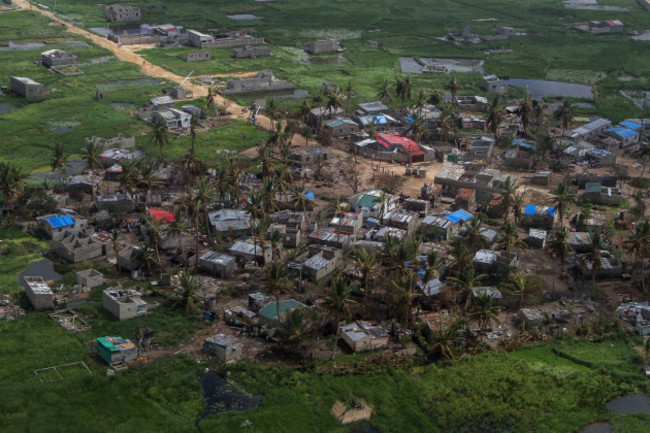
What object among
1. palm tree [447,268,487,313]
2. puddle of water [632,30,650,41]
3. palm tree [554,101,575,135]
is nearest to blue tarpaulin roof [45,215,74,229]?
palm tree [447,268,487,313]

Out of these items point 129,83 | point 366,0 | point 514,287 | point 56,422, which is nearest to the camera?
point 56,422

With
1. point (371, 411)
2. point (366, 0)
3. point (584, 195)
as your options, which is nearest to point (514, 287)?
point (371, 411)

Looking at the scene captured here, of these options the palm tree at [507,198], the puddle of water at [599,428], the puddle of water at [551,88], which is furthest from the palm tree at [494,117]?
the puddle of water at [599,428]

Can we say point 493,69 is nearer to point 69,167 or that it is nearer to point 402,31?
point 402,31

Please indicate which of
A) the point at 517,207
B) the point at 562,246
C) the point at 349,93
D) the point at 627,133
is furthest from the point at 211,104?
the point at 562,246

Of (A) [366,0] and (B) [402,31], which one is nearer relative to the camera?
(B) [402,31]

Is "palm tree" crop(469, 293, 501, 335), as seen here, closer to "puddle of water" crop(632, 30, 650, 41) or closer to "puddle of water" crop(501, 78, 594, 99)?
"puddle of water" crop(501, 78, 594, 99)

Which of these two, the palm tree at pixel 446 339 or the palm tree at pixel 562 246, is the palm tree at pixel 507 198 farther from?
the palm tree at pixel 446 339
